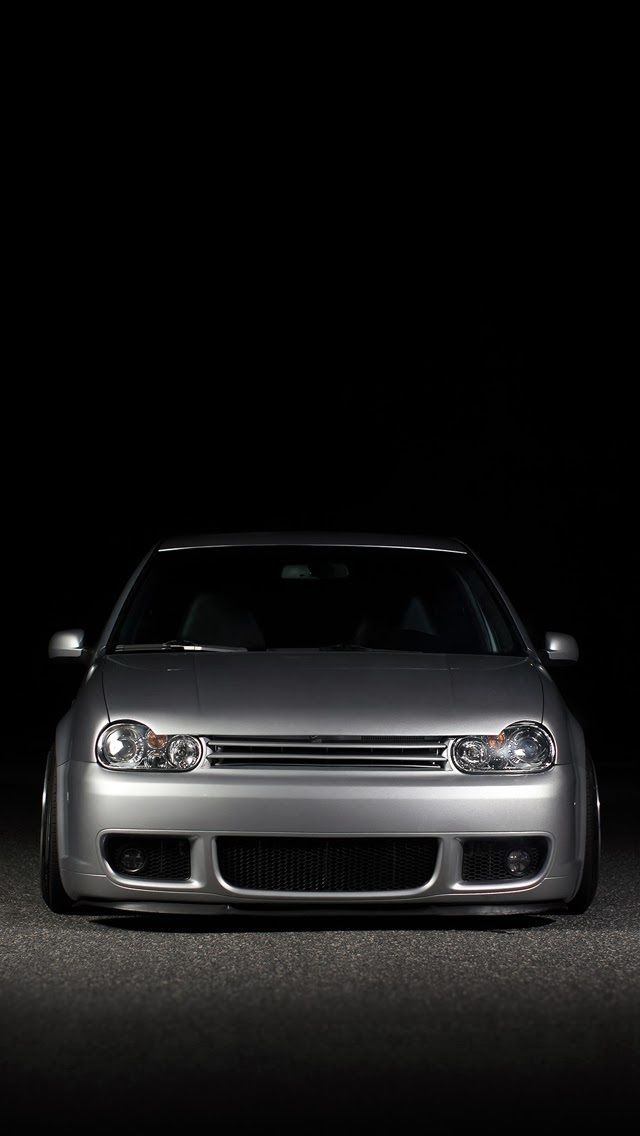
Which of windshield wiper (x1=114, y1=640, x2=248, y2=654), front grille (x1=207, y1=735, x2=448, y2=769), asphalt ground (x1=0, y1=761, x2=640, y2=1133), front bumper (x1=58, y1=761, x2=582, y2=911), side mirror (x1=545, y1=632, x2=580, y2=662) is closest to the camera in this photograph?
asphalt ground (x1=0, y1=761, x2=640, y2=1133)

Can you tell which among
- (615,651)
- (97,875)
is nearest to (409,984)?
(97,875)

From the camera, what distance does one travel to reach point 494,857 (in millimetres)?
6355

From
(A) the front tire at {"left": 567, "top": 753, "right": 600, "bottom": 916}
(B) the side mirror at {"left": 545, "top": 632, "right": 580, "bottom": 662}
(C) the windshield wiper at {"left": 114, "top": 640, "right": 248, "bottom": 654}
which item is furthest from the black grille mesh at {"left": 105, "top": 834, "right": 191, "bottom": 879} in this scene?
(B) the side mirror at {"left": 545, "top": 632, "right": 580, "bottom": 662}

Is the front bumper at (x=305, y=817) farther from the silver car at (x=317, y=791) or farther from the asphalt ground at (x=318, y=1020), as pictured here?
the asphalt ground at (x=318, y=1020)

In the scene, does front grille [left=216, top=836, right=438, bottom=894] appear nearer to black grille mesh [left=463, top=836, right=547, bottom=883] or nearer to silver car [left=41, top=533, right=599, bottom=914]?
silver car [left=41, top=533, right=599, bottom=914]

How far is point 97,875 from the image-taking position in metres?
6.35

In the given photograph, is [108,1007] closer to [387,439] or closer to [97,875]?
[97,875]

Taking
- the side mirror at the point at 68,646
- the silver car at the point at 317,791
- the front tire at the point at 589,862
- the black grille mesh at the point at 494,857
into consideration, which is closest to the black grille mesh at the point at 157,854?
the silver car at the point at 317,791

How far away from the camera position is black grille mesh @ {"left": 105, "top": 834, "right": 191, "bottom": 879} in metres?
6.27

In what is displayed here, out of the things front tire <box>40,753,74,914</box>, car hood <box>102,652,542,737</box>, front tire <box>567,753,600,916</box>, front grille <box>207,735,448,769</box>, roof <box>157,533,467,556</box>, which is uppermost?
roof <box>157,533,467,556</box>

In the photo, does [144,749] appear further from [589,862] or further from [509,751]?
[589,862]

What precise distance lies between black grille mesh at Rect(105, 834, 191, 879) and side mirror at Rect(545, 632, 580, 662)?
2.15 meters

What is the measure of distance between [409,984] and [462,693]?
125 cm

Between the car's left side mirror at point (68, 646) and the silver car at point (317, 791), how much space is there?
740 mm
